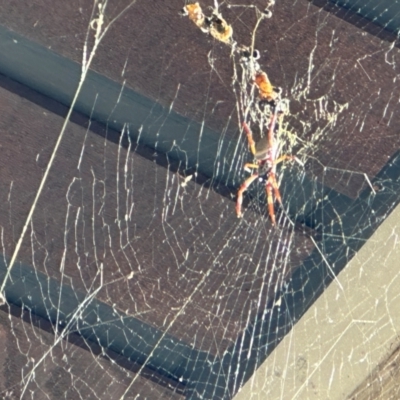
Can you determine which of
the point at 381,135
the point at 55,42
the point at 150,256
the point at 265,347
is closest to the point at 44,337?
the point at 150,256

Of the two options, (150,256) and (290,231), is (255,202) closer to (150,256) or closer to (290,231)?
(290,231)

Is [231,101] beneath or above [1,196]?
above

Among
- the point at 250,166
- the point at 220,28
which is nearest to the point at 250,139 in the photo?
the point at 250,166

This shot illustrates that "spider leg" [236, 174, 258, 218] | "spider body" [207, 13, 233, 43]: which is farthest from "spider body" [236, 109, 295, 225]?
"spider body" [207, 13, 233, 43]

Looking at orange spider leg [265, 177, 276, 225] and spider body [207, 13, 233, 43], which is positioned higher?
spider body [207, 13, 233, 43]

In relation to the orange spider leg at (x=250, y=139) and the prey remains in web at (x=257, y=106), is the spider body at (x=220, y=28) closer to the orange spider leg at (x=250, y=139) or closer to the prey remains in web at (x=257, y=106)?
the prey remains in web at (x=257, y=106)

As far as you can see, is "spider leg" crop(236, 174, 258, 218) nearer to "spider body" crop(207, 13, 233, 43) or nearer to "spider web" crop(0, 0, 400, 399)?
"spider web" crop(0, 0, 400, 399)

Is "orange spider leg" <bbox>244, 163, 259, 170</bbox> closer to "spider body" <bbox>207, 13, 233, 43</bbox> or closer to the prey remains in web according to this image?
the prey remains in web
